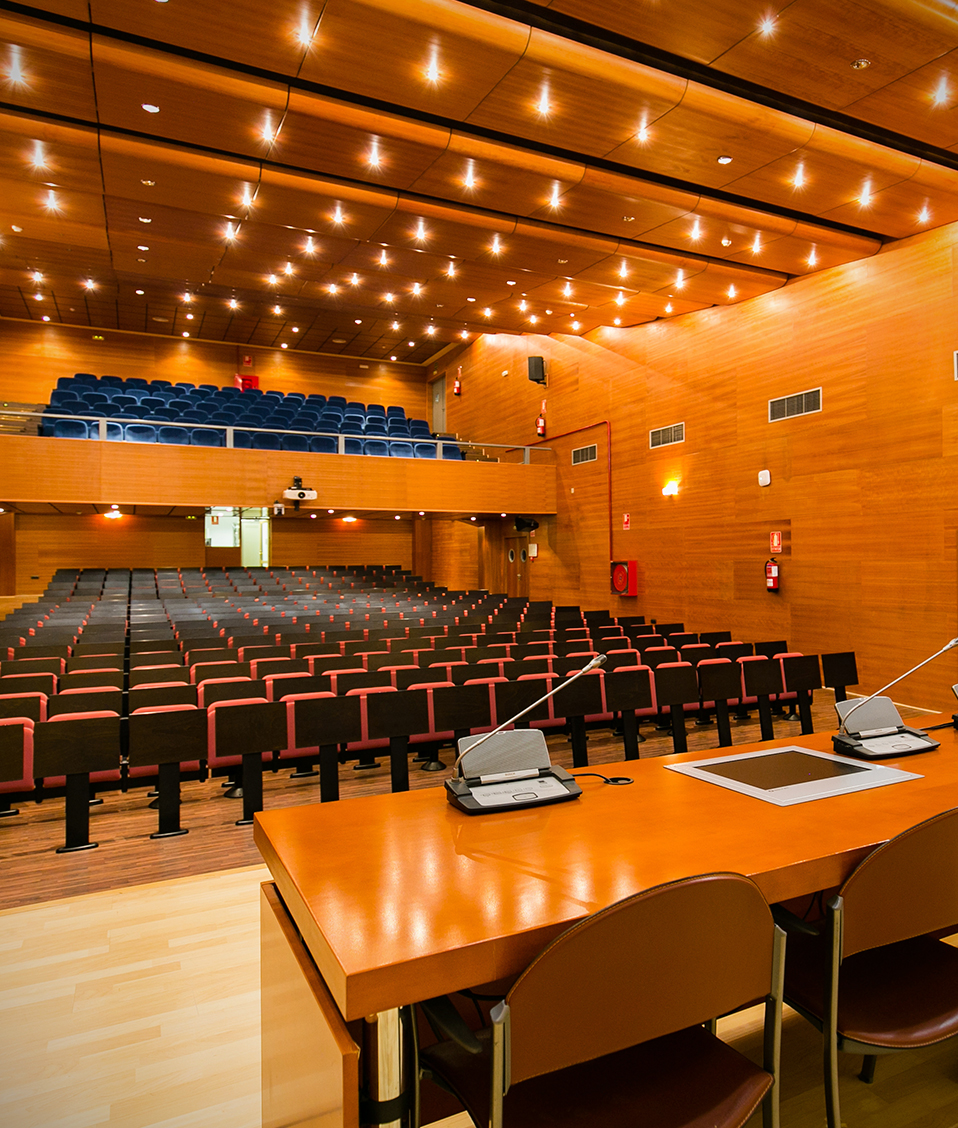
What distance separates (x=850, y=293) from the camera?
314 inches

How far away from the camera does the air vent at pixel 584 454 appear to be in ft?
40.4

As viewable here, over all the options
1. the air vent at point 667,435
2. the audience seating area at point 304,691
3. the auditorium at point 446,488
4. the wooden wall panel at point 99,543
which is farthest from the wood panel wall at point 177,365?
the air vent at point 667,435

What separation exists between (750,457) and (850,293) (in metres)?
2.18

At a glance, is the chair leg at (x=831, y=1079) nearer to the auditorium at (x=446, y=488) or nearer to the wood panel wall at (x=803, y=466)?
the auditorium at (x=446, y=488)

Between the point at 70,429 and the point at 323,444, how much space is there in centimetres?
377

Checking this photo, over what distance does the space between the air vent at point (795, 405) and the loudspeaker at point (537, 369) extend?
206 inches

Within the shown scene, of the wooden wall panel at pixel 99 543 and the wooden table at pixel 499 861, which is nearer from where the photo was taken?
the wooden table at pixel 499 861

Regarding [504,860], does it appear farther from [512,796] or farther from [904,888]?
[904,888]

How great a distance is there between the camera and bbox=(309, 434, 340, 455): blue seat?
472 inches

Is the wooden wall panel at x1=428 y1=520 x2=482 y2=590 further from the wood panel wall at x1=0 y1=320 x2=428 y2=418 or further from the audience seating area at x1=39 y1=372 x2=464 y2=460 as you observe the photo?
the wood panel wall at x1=0 y1=320 x2=428 y2=418

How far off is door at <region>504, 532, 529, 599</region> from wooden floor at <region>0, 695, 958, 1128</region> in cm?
1112

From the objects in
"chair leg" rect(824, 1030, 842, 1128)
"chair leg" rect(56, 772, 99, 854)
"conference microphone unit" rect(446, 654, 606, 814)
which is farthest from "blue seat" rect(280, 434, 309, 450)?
"chair leg" rect(824, 1030, 842, 1128)

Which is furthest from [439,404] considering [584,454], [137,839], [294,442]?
[137,839]

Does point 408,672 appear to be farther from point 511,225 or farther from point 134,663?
point 511,225
